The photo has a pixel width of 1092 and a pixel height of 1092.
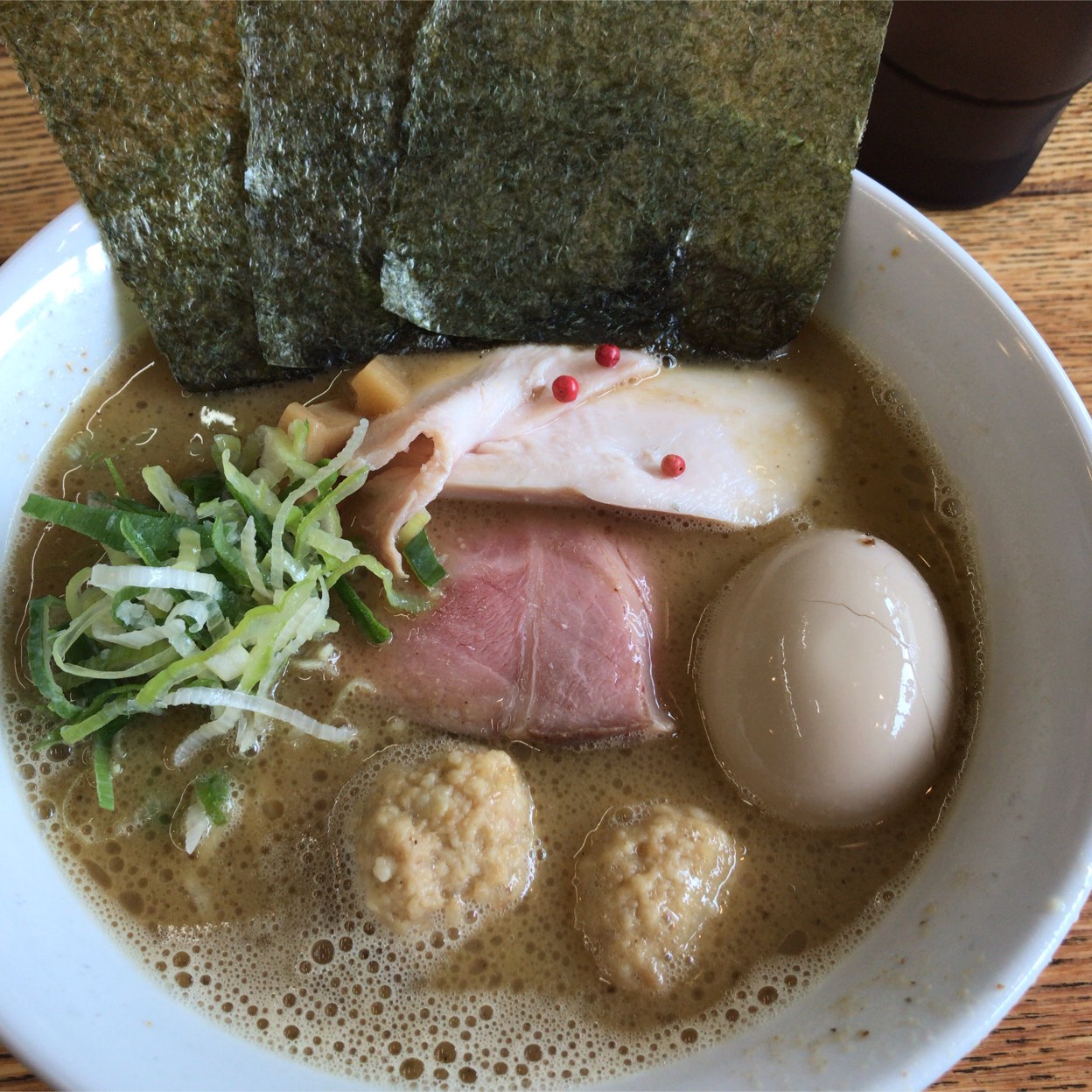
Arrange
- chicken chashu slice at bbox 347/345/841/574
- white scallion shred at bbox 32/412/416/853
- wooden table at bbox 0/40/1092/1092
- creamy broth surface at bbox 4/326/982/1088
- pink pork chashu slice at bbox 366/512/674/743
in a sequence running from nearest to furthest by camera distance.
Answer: creamy broth surface at bbox 4/326/982/1088, white scallion shred at bbox 32/412/416/853, pink pork chashu slice at bbox 366/512/674/743, chicken chashu slice at bbox 347/345/841/574, wooden table at bbox 0/40/1092/1092

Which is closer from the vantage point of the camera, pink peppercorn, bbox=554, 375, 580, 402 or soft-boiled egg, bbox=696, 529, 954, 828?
soft-boiled egg, bbox=696, 529, 954, 828

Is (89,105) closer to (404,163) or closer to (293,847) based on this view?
(404,163)

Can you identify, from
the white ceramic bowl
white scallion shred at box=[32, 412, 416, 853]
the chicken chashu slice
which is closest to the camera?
the white ceramic bowl

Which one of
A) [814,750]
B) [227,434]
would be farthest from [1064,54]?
[227,434]

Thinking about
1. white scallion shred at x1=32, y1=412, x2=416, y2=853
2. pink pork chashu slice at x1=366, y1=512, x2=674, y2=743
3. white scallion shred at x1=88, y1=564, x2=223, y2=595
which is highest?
white scallion shred at x1=88, y1=564, x2=223, y2=595

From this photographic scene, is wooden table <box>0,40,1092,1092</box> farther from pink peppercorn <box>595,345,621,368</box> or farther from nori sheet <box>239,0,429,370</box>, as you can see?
pink peppercorn <box>595,345,621,368</box>

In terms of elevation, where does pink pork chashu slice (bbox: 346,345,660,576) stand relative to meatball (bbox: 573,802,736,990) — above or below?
above

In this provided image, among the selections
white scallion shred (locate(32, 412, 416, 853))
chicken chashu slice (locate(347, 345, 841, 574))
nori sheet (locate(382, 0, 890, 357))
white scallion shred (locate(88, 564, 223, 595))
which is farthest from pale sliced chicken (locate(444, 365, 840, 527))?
white scallion shred (locate(88, 564, 223, 595))
